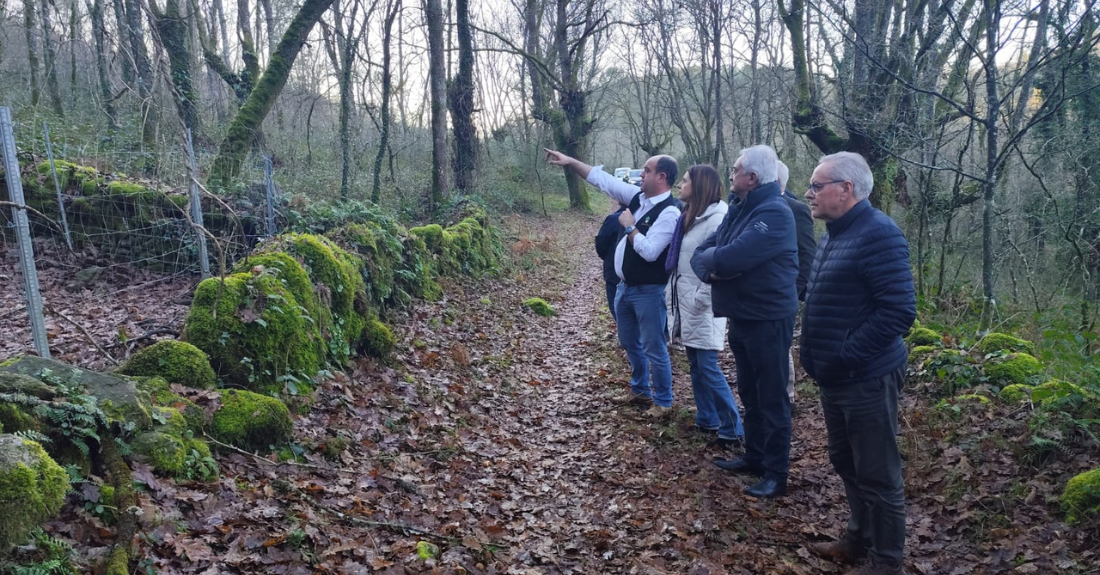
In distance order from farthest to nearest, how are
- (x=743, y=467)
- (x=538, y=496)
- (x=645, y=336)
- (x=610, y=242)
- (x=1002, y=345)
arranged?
(x=610, y=242) < (x=1002, y=345) < (x=645, y=336) < (x=743, y=467) < (x=538, y=496)

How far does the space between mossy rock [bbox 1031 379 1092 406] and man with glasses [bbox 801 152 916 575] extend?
2.10m

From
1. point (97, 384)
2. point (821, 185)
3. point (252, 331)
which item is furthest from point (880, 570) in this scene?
point (252, 331)

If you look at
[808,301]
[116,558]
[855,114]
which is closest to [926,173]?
[855,114]

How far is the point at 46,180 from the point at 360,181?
9480 millimetres

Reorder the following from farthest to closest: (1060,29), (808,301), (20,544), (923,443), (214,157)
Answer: (214,157)
(1060,29)
(923,443)
(808,301)
(20,544)

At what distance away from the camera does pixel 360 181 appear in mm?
18500

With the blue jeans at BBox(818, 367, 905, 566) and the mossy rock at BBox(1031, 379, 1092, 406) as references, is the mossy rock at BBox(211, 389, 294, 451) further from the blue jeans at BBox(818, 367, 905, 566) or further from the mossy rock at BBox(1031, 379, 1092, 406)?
the mossy rock at BBox(1031, 379, 1092, 406)

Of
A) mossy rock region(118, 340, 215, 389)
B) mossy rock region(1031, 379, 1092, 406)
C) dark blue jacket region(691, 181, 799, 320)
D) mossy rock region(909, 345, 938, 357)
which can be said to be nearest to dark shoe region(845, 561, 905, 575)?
dark blue jacket region(691, 181, 799, 320)

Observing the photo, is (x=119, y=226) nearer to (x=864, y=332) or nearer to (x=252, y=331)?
(x=252, y=331)

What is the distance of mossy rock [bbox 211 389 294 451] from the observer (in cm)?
401

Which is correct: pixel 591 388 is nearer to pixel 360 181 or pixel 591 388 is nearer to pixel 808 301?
pixel 808 301

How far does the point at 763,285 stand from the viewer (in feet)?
14.0

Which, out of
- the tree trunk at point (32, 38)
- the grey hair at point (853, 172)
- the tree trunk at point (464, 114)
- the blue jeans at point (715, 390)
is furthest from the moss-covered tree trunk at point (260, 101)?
the grey hair at point (853, 172)

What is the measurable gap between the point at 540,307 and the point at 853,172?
7615mm
